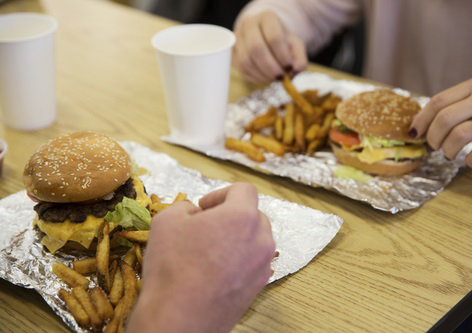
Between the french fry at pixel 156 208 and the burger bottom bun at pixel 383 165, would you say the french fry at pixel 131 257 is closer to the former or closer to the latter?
the french fry at pixel 156 208

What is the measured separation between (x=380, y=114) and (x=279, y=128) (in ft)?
1.27

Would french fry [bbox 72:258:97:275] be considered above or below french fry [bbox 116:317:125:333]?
below

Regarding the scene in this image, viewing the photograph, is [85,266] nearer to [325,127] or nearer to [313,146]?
[313,146]

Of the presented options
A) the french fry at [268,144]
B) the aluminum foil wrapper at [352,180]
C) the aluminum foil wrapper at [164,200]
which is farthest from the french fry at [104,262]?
the french fry at [268,144]

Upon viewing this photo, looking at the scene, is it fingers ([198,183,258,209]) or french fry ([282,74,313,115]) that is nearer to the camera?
fingers ([198,183,258,209])

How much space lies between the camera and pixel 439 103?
68.6 inches

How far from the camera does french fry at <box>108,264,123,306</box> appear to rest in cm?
129

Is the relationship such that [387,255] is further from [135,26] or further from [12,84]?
[135,26]

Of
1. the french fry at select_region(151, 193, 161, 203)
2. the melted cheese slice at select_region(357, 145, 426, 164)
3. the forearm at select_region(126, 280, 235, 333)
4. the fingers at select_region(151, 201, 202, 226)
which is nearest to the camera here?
the forearm at select_region(126, 280, 235, 333)

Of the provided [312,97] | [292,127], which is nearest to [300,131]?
[292,127]

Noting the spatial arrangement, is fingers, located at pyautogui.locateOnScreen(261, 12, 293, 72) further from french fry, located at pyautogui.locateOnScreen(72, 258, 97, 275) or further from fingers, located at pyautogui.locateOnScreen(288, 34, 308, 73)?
french fry, located at pyautogui.locateOnScreen(72, 258, 97, 275)

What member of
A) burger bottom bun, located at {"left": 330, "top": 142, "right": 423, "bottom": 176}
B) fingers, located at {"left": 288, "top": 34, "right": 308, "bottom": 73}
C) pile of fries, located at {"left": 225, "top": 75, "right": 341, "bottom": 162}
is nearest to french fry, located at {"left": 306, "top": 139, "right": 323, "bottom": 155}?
pile of fries, located at {"left": 225, "top": 75, "right": 341, "bottom": 162}

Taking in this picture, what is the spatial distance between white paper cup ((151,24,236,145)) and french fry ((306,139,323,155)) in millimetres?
354

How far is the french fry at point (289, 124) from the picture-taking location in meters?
2.05
